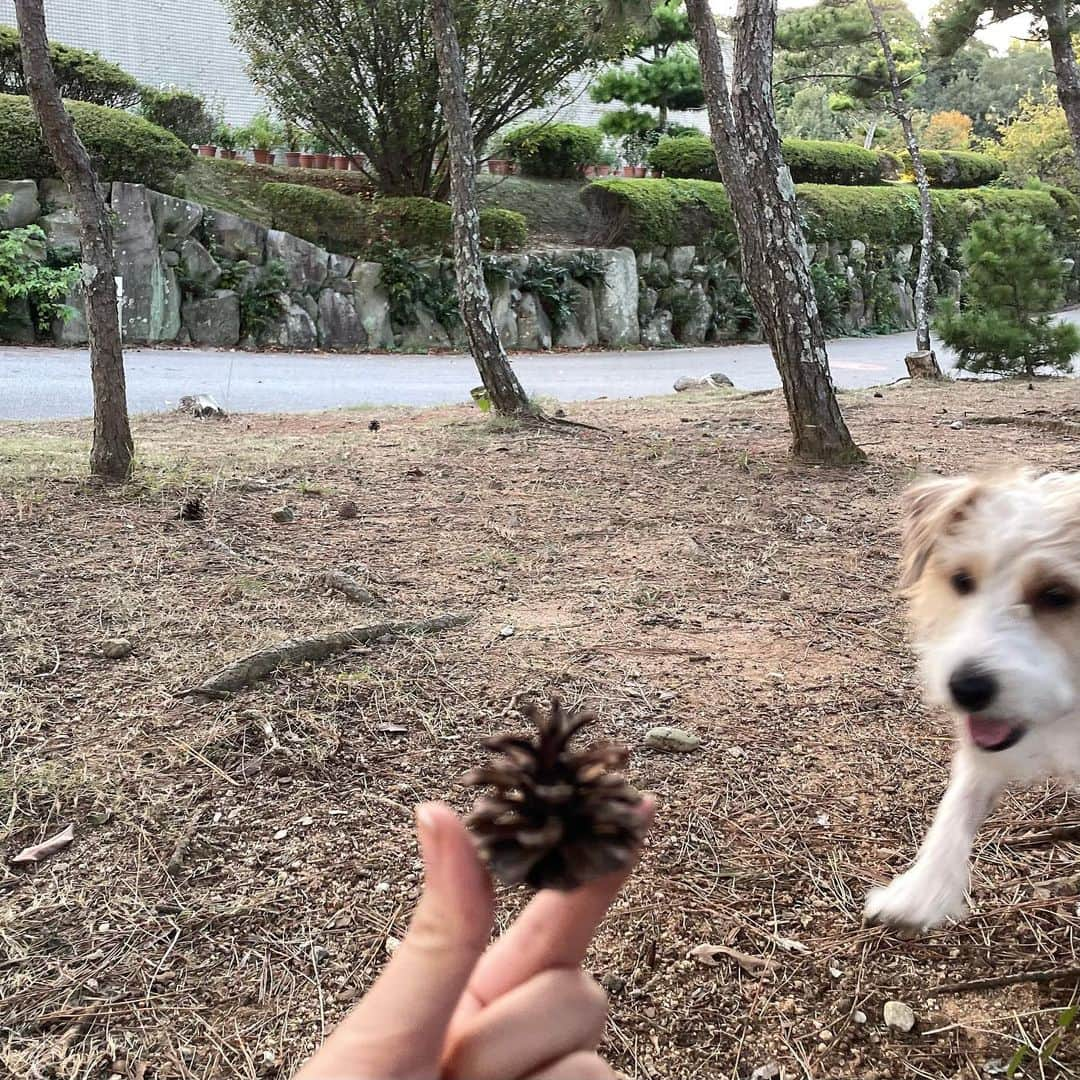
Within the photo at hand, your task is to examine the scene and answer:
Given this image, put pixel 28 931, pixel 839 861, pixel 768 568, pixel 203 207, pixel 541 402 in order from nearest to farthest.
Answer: pixel 28 931
pixel 839 861
pixel 768 568
pixel 541 402
pixel 203 207

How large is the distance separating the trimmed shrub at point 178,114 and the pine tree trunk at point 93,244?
1545 centimetres

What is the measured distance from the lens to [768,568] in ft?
15.0

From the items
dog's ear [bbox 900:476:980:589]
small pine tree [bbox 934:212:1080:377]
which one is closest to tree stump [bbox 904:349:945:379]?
small pine tree [bbox 934:212:1080:377]

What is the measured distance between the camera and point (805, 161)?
26.5 m

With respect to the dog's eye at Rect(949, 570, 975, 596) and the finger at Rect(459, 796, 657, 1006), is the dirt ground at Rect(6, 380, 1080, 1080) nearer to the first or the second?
the dog's eye at Rect(949, 570, 975, 596)

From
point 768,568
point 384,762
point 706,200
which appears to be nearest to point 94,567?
point 384,762

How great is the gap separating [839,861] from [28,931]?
1896mm

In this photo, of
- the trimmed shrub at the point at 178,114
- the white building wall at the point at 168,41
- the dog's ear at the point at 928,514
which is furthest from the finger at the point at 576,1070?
the white building wall at the point at 168,41

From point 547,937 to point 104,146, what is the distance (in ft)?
60.6

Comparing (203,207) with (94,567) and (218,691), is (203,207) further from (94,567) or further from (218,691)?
(218,691)

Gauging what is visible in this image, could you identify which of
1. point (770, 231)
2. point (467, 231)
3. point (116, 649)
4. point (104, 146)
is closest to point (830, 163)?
point (104, 146)

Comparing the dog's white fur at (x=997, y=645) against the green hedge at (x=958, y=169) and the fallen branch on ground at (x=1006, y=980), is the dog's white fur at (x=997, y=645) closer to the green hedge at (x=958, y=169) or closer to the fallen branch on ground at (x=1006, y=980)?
the fallen branch on ground at (x=1006, y=980)

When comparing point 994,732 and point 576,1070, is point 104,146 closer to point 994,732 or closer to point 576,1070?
point 994,732

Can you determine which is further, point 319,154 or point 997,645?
point 319,154
